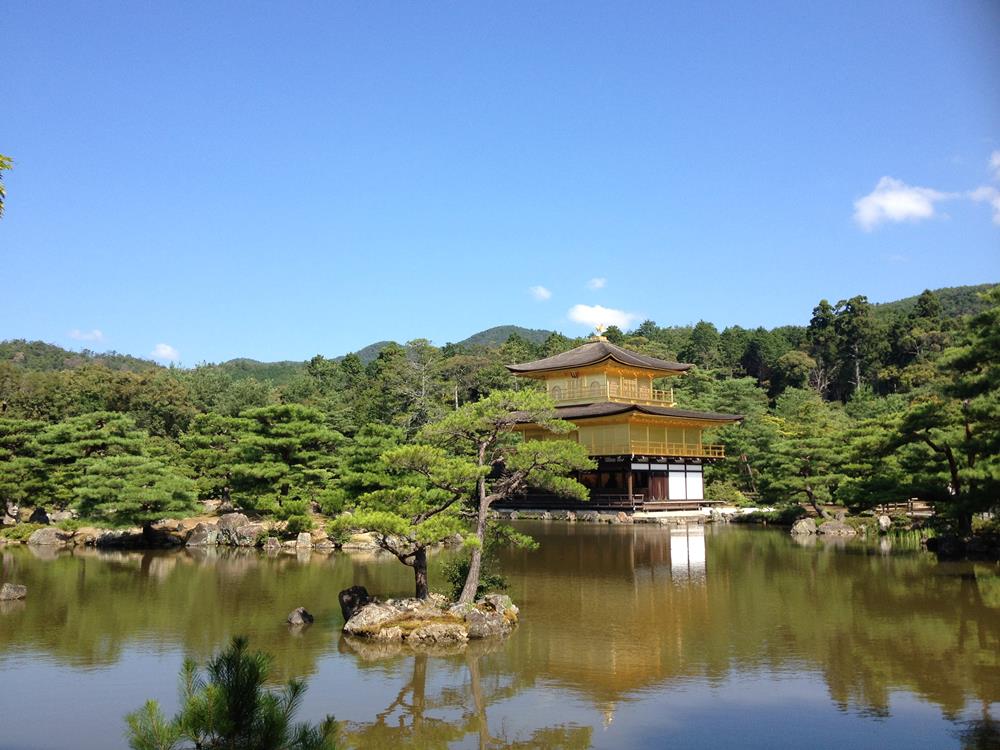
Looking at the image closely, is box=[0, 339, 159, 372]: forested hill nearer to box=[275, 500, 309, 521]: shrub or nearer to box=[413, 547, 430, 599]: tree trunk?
box=[275, 500, 309, 521]: shrub

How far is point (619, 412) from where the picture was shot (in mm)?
31766

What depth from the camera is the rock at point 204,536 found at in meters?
24.0

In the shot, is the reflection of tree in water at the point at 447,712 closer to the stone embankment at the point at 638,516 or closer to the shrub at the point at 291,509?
the shrub at the point at 291,509

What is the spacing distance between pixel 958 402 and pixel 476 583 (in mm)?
12934

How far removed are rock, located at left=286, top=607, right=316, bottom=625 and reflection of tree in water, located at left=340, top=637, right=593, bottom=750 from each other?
2.03 meters

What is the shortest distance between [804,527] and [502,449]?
54.5ft

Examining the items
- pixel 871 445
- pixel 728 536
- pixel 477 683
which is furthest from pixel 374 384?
pixel 477 683

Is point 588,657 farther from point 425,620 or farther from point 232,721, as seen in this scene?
point 232,721

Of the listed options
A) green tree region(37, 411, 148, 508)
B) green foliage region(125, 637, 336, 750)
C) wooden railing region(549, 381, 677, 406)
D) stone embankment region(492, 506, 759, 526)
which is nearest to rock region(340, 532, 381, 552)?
stone embankment region(492, 506, 759, 526)

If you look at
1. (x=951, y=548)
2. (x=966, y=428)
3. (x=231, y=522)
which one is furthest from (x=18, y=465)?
(x=966, y=428)

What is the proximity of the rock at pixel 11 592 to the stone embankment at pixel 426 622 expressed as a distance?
6940 millimetres

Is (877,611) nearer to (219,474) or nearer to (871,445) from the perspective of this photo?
(871,445)

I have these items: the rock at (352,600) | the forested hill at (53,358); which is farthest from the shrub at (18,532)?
the forested hill at (53,358)

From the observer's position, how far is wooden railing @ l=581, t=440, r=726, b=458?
3253cm
